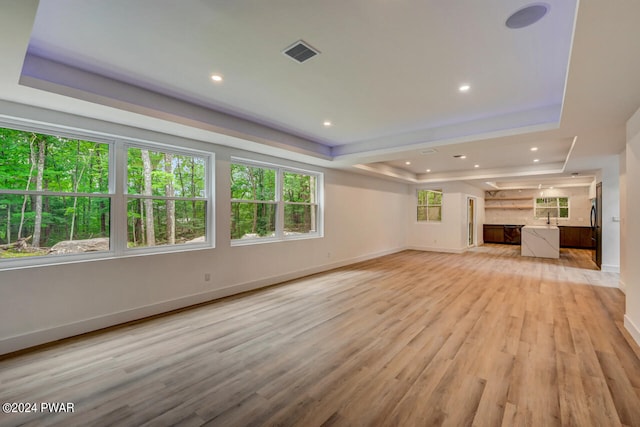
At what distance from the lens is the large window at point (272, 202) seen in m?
4.75

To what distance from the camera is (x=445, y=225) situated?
9.36 m

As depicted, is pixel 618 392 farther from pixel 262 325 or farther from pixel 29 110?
pixel 29 110

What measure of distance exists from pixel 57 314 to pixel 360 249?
19.7 feet

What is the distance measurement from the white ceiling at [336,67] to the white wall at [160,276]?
746mm

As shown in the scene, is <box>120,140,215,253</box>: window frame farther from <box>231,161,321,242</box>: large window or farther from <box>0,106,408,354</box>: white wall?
<box>231,161,321,242</box>: large window

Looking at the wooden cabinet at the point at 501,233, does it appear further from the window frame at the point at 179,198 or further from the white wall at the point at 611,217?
the window frame at the point at 179,198

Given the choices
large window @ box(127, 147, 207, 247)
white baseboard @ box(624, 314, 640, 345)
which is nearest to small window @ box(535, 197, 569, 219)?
white baseboard @ box(624, 314, 640, 345)

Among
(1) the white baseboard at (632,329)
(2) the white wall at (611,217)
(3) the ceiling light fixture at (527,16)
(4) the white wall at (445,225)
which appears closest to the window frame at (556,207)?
(4) the white wall at (445,225)

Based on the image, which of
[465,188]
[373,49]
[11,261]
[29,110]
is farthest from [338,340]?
[465,188]

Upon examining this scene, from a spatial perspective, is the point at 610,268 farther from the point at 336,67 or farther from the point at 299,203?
the point at 336,67

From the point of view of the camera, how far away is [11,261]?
9.13 ft

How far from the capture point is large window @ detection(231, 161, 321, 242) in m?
4.75

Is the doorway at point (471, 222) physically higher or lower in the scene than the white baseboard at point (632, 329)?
higher

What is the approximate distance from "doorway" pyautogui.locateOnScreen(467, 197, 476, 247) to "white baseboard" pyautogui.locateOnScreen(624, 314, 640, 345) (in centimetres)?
719
